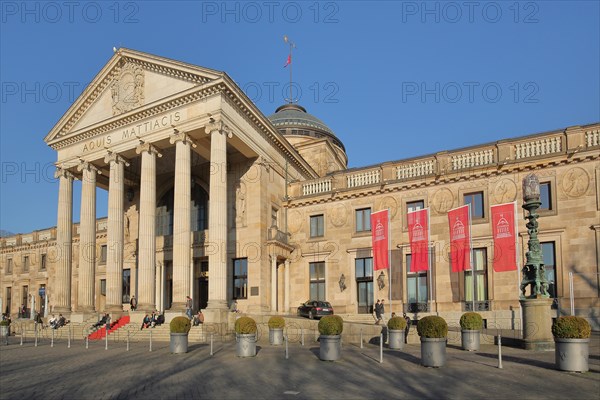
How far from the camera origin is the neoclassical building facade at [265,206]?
2944 cm


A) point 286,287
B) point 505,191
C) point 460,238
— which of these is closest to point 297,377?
point 460,238

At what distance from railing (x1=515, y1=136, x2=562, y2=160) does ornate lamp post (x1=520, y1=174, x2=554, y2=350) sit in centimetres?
1294

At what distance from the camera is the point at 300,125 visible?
59.6m

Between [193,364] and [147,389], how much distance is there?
4861 mm

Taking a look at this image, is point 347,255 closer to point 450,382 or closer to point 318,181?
point 318,181

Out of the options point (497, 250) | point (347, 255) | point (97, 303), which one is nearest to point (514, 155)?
point (497, 250)

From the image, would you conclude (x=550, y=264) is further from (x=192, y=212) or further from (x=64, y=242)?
(x=64, y=242)

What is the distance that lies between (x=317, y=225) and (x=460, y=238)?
1206 centimetres

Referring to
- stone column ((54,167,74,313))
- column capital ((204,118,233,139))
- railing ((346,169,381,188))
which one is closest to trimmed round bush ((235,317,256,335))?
column capital ((204,118,233,139))

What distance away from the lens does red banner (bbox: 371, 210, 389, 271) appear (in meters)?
33.0

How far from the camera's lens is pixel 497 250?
2906 cm

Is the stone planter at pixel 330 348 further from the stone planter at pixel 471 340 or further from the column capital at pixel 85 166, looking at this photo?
the column capital at pixel 85 166

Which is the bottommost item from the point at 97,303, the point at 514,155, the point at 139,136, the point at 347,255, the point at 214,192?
the point at 97,303

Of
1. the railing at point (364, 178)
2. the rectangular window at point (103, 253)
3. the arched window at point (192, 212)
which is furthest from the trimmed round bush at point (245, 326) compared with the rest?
the rectangular window at point (103, 253)
